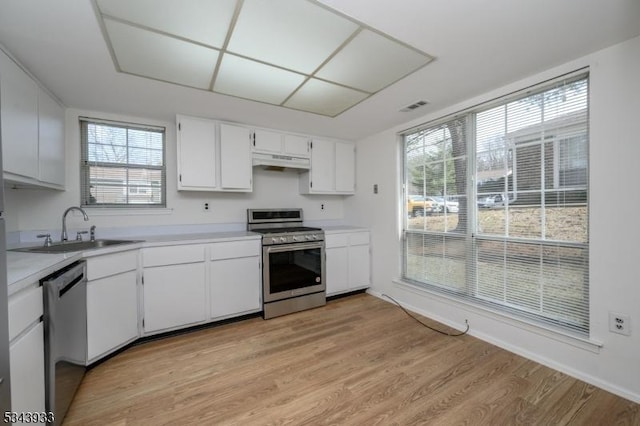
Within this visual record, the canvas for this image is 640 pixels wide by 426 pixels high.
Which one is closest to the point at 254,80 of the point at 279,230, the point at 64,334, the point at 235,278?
the point at 279,230

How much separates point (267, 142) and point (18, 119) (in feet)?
6.88

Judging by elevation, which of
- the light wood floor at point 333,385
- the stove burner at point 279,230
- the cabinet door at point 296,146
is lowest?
the light wood floor at point 333,385

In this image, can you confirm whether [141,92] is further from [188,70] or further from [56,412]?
[56,412]

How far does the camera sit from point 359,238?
3.71m

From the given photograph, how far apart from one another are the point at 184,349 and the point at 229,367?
573 millimetres

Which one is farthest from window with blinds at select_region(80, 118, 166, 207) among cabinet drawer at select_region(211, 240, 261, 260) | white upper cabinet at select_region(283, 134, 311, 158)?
white upper cabinet at select_region(283, 134, 311, 158)

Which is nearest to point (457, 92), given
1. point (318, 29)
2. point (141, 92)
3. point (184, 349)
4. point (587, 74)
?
point (587, 74)

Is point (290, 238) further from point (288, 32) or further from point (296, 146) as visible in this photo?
point (288, 32)

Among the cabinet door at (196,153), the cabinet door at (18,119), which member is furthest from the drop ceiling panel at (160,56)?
the cabinet door at (196,153)

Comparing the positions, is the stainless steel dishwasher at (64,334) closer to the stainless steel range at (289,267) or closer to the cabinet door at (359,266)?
the stainless steel range at (289,267)

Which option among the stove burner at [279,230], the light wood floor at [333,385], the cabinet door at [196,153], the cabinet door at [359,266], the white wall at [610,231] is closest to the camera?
the light wood floor at [333,385]

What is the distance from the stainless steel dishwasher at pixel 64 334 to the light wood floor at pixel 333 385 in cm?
18

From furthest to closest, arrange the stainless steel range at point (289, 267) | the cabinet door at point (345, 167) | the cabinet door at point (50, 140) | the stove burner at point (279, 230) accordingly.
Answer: the cabinet door at point (345, 167) < the stove burner at point (279, 230) < the stainless steel range at point (289, 267) < the cabinet door at point (50, 140)

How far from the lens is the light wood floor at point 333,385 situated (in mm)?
1553
